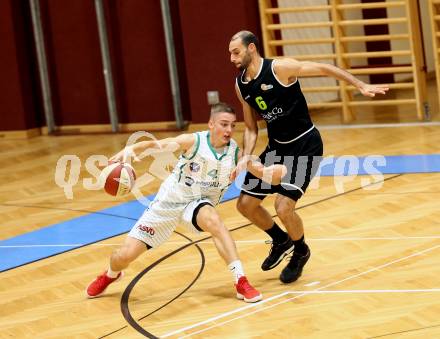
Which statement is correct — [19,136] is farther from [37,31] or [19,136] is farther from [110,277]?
[110,277]

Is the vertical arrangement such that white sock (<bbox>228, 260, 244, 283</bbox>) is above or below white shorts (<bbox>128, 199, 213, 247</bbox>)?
below

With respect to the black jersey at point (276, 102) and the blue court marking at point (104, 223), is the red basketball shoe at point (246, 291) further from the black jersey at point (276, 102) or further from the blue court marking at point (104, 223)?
the blue court marking at point (104, 223)

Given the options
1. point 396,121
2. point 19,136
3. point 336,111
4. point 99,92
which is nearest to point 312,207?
point 396,121

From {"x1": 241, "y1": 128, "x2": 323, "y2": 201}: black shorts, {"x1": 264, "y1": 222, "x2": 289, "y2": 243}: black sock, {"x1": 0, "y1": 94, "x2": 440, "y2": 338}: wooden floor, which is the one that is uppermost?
{"x1": 241, "y1": 128, "x2": 323, "y2": 201}: black shorts

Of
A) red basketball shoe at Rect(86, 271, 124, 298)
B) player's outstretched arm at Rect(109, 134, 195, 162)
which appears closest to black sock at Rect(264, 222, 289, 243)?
player's outstretched arm at Rect(109, 134, 195, 162)

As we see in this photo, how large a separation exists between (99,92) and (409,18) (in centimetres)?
529

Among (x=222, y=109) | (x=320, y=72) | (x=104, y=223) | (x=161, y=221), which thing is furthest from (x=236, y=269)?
(x=104, y=223)

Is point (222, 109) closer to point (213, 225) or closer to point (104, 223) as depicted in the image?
point (213, 225)

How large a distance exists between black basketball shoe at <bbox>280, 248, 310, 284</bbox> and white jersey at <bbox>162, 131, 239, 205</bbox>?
2.68 feet

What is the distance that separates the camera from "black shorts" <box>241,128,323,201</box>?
25.1ft

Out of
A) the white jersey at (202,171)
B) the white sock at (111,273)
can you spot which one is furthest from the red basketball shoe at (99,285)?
the white jersey at (202,171)

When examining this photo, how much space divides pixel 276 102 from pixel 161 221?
128 centimetres

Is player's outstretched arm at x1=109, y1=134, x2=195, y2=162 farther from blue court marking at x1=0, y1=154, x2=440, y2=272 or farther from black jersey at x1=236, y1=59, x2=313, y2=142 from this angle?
blue court marking at x1=0, y1=154, x2=440, y2=272

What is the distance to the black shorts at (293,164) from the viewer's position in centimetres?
766
